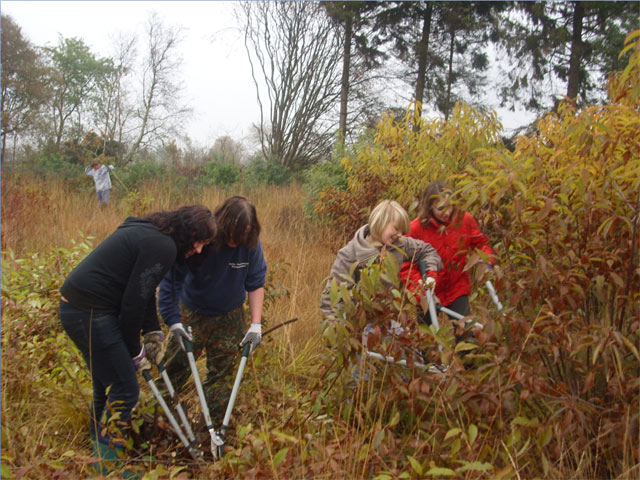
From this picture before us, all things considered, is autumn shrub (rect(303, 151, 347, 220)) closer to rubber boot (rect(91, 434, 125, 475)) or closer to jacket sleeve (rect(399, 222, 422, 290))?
jacket sleeve (rect(399, 222, 422, 290))

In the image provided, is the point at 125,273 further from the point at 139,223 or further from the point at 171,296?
the point at 171,296

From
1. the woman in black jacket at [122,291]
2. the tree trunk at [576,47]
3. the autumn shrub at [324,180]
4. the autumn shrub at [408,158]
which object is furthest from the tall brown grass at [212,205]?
the tree trunk at [576,47]

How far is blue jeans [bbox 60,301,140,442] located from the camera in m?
2.58

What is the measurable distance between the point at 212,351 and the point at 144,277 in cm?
86

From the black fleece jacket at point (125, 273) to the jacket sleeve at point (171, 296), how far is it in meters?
0.37

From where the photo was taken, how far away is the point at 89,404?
304cm

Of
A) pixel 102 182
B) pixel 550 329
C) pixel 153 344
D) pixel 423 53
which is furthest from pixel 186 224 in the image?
pixel 423 53

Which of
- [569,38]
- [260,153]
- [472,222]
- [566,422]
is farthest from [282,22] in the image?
Answer: [566,422]

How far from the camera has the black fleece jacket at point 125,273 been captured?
8.29ft

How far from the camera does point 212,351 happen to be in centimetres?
319

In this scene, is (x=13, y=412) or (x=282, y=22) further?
(x=282, y=22)

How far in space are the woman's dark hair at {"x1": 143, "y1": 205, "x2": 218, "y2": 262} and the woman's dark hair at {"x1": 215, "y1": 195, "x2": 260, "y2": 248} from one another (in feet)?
0.63

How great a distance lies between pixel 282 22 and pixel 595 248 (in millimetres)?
16158

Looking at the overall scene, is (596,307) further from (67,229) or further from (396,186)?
(67,229)
